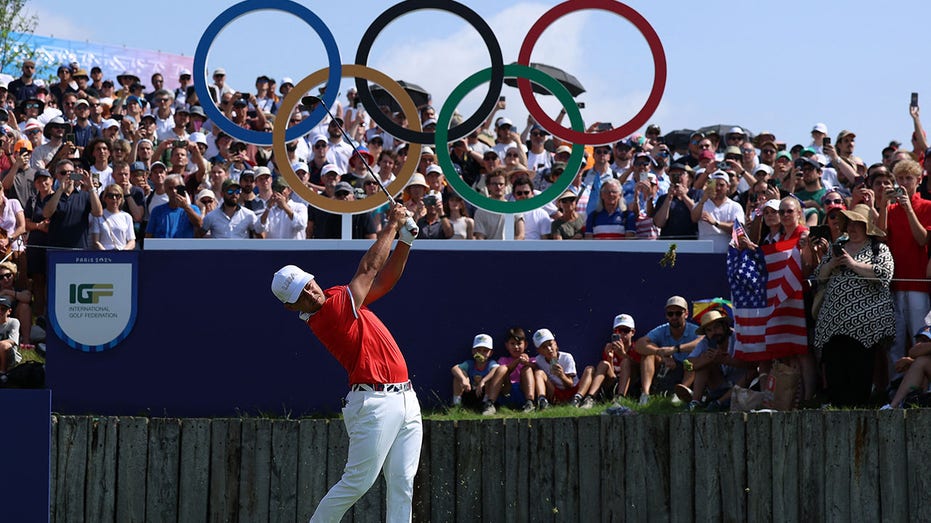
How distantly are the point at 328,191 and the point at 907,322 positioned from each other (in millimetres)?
6294

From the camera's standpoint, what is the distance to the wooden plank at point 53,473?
10016 millimetres

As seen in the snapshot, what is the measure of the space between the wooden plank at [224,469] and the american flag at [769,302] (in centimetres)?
423

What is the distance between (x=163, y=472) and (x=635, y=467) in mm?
3591

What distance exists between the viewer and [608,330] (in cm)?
1212

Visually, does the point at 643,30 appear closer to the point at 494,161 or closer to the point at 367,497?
the point at 494,161

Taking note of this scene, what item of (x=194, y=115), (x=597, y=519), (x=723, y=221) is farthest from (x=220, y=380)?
(x=194, y=115)

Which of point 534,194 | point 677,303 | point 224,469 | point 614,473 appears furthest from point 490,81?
point 224,469

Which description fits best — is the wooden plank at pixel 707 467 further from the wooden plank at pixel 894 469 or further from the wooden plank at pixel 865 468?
the wooden plank at pixel 894 469

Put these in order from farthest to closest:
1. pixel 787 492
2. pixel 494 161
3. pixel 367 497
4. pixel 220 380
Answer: pixel 494 161
pixel 220 380
pixel 367 497
pixel 787 492

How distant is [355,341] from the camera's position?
8375mm

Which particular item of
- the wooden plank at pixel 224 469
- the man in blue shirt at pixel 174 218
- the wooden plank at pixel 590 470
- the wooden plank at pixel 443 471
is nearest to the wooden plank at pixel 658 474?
the wooden plank at pixel 590 470

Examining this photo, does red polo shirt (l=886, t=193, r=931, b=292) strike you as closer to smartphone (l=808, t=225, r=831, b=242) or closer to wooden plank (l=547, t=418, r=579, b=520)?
smartphone (l=808, t=225, r=831, b=242)

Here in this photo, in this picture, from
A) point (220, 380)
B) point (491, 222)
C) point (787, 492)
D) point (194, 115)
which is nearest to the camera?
point (787, 492)

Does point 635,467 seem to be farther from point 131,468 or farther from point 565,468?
point 131,468
